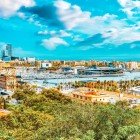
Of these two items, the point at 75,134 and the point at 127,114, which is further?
the point at 127,114

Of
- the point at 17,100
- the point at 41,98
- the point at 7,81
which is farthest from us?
the point at 7,81

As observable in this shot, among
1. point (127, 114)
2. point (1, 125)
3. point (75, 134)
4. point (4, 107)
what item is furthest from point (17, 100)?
point (75, 134)

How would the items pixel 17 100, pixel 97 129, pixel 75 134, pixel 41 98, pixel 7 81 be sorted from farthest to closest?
pixel 7 81 < pixel 17 100 < pixel 41 98 < pixel 97 129 < pixel 75 134

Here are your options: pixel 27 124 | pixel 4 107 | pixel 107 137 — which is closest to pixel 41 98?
pixel 4 107

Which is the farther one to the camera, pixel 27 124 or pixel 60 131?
pixel 27 124

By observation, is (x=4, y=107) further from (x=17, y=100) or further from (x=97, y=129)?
(x=97, y=129)

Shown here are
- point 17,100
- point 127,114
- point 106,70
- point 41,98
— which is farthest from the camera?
point 106,70

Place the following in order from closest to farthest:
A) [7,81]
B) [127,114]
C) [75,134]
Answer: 1. [75,134]
2. [127,114]
3. [7,81]

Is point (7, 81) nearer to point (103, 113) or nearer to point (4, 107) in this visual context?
point (4, 107)
